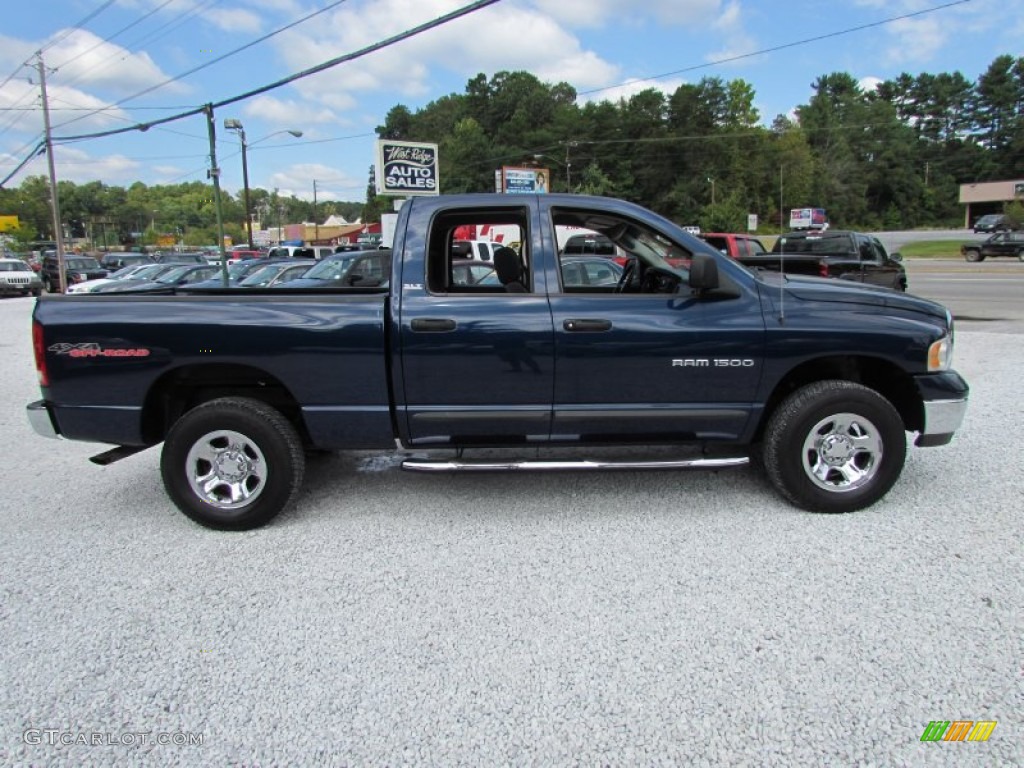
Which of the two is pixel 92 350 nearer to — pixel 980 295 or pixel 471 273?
pixel 471 273

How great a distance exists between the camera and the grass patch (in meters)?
43.4

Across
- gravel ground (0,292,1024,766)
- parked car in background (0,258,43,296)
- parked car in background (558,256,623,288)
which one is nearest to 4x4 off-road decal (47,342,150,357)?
gravel ground (0,292,1024,766)

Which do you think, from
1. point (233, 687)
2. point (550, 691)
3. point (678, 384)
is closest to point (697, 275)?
point (678, 384)

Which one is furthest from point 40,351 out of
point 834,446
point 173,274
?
point 173,274

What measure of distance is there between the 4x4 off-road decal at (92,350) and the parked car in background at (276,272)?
1348 centimetres

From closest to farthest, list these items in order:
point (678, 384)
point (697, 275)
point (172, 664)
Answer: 1. point (172, 664)
2. point (697, 275)
3. point (678, 384)

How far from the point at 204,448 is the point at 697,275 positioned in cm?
300

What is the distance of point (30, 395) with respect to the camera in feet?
25.8

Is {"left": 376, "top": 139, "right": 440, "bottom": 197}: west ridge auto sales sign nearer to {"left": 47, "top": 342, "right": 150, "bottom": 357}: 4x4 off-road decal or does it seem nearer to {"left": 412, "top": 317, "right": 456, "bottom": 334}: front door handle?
{"left": 47, "top": 342, "right": 150, "bottom": 357}: 4x4 off-road decal

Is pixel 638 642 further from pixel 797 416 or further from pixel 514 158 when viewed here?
pixel 514 158

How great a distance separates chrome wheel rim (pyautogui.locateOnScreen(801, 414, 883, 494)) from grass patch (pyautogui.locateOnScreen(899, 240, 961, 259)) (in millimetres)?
46544

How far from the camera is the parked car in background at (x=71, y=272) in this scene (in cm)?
2878

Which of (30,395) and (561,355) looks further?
(30,395)

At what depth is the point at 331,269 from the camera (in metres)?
14.6
